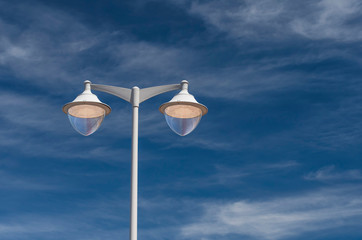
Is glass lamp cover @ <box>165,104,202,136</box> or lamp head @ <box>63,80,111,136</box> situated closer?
lamp head @ <box>63,80,111,136</box>

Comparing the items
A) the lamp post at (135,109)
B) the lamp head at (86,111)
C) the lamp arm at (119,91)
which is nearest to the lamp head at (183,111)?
the lamp post at (135,109)

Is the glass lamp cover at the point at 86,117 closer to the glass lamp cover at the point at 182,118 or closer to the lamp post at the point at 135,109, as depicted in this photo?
the lamp post at the point at 135,109

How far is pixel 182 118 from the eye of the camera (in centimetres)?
1443

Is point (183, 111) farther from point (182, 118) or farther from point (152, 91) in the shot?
point (152, 91)

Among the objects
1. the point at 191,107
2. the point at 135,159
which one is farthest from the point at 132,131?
the point at 191,107

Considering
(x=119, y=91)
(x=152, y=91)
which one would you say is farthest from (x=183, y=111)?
(x=119, y=91)

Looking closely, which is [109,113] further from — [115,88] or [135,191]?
[135,191]

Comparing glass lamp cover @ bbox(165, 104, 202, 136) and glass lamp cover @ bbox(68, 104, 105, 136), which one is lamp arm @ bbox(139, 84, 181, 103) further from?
glass lamp cover @ bbox(68, 104, 105, 136)

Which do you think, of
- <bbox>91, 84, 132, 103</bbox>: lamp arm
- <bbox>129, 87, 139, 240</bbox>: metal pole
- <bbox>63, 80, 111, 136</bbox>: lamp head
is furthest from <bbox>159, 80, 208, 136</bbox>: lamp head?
<bbox>63, 80, 111, 136</bbox>: lamp head

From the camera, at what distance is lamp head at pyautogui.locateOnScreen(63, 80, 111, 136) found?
1406cm

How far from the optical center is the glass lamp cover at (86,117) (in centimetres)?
1435

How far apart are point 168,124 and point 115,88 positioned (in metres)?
1.58

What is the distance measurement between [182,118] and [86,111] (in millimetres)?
2295

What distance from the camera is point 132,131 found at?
534 inches
